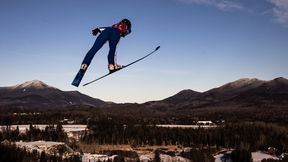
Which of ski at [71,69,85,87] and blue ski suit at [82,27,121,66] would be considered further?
ski at [71,69,85,87]

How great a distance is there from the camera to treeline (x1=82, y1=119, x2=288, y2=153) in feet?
311

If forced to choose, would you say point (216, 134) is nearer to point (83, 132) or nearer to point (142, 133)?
point (142, 133)

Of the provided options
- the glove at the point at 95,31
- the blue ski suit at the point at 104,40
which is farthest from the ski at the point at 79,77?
the glove at the point at 95,31

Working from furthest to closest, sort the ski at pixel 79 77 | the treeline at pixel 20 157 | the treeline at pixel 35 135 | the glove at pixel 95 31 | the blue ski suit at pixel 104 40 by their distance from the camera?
1. the treeline at pixel 35 135
2. the treeline at pixel 20 157
3. the glove at pixel 95 31
4. the ski at pixel 79 77
5. the blue ski suit at pixel 104 40

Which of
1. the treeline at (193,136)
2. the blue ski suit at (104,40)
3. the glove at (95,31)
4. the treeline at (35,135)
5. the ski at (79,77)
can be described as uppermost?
the glove at (95,31)

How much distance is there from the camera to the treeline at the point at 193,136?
94750 mm

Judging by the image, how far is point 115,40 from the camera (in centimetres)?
1791

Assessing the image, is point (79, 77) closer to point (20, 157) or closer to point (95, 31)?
point (95, 31)

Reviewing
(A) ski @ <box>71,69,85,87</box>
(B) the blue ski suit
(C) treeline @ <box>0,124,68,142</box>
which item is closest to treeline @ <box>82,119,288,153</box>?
(C) treeline @ <box>0,124,68,142</box>

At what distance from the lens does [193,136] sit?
102250 mm

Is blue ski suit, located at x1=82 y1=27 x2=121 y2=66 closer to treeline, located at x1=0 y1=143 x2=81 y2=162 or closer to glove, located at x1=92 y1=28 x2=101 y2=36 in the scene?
glove, located at x1=92 y1=28 x2=101 y2=36

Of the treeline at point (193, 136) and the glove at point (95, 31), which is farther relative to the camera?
the treeline at point (193, 136)

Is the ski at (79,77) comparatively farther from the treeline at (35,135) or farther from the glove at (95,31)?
the treeline at (35,135)

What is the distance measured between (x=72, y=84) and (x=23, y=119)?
126m
